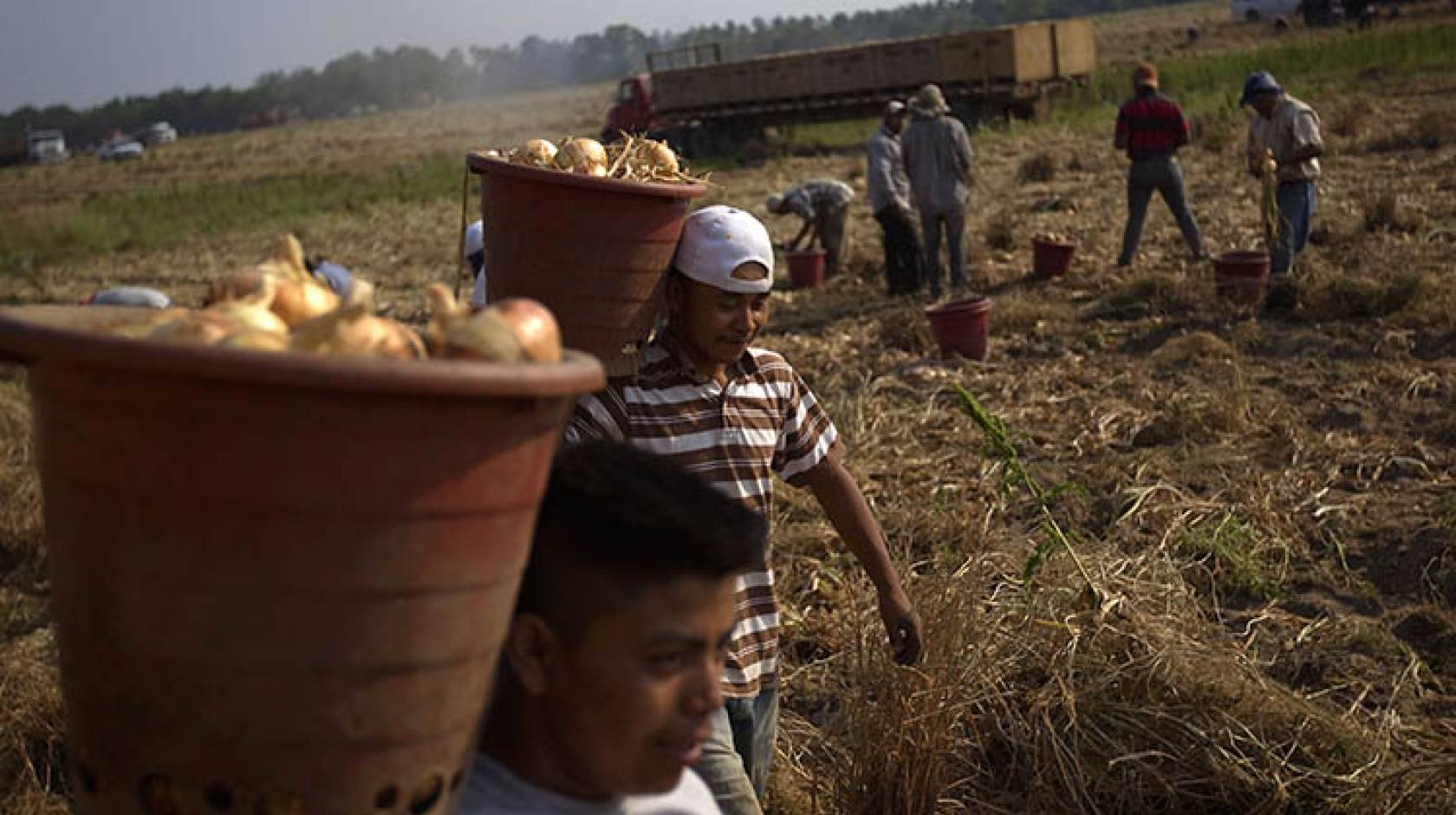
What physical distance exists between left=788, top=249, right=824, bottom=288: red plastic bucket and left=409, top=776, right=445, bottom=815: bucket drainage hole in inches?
438

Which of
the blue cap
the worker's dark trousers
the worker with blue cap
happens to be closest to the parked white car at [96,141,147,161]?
the worker's dark trousers

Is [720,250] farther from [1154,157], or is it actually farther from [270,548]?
[1154,157]

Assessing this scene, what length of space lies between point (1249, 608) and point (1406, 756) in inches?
45.7

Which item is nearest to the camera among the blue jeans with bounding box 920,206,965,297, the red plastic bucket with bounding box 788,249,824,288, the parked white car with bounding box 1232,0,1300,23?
the blue jeans with bounding box 920,206,965,297

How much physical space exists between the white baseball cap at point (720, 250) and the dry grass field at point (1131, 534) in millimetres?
1011

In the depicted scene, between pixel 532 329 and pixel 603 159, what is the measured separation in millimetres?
1525

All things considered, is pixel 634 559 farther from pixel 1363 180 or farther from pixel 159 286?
pixel 159 286

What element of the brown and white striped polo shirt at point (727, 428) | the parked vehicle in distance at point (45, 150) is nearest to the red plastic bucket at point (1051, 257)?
the brown and white striped polo shirt at point (727, 428)

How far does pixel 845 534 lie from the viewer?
3012mm

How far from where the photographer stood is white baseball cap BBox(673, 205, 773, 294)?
2682mm

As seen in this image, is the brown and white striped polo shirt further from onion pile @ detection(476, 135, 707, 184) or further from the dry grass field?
the dry grass field

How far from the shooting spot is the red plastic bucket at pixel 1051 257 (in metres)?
11.4

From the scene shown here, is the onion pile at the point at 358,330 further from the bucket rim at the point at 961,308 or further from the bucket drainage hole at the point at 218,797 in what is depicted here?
the bucket rim at the point at 961,308

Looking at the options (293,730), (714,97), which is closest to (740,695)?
(293,730)
